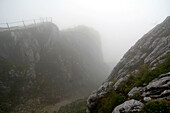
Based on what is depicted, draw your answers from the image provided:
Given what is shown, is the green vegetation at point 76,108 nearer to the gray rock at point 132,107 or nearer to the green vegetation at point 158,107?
the gray rock at point 132,107

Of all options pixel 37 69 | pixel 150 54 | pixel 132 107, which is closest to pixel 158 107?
pixel 132 107

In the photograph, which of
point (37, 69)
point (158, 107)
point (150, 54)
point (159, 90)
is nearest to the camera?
point (158, 107)

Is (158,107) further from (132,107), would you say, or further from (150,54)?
(150,54)

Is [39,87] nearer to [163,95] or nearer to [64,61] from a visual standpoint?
[64,61]

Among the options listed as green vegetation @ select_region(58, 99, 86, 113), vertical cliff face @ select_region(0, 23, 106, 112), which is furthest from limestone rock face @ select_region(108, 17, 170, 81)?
vertical cliff face @ select_region(0, 23, 106, 112)

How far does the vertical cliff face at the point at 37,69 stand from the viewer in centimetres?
2758

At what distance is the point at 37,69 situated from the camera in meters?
35.8

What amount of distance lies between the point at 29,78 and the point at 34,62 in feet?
23.6

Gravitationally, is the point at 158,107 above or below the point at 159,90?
below

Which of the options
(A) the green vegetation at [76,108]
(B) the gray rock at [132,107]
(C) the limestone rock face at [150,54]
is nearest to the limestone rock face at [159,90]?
(B) the gray rock at [132,107]

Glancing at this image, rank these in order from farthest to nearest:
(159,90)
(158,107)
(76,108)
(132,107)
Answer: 1. (76,108)
2. (159,90)
3. (132,107)
4. (158,107)

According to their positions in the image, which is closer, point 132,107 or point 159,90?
point 132,107

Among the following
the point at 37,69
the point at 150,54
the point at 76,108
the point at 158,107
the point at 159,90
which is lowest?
the point at 158,107

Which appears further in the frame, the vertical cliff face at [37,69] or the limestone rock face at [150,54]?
the vertical cliff face at [37,69]
